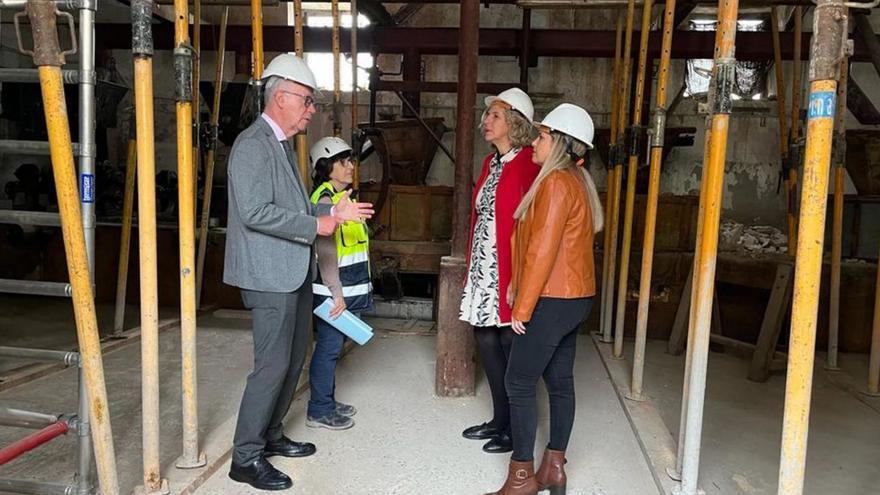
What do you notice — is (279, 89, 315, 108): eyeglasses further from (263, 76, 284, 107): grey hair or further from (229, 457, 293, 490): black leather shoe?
(229, 457, 293, 490): black leather shoe

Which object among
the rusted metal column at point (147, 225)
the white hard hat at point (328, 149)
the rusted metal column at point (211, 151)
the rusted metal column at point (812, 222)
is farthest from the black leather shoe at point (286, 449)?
the rusted metal column at point (211, 151)

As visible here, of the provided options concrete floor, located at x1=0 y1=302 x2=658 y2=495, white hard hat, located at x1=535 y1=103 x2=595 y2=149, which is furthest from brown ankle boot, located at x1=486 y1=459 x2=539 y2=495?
white hard hat, located at x1=535 y1=103 x2=595 y2=149

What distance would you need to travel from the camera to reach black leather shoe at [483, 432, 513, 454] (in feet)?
9.78

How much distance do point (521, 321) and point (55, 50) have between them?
178cm

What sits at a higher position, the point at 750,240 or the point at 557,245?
the point at 557,245

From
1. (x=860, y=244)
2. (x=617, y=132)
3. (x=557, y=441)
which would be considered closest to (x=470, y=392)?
(x=557, y=441)

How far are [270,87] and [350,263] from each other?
3.39 feet

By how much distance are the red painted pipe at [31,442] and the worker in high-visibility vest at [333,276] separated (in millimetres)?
1271

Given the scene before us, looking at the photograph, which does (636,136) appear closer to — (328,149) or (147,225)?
(328,149)

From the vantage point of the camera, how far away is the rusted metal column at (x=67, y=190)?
1716 millimetres

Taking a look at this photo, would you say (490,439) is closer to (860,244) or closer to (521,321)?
(521,321)

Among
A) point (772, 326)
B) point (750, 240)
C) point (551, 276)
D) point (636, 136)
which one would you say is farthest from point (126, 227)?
point (750, 240)

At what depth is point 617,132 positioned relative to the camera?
4.98 meters

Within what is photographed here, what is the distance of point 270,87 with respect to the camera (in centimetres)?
247
